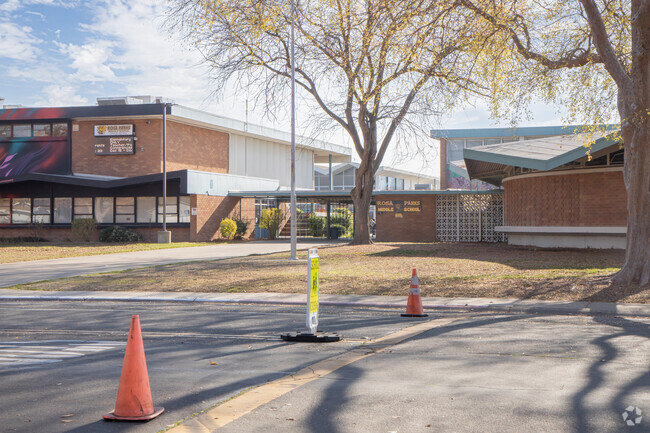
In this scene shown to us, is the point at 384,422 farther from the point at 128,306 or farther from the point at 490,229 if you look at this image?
the point at 490,229

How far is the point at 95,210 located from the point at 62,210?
220 centimetres

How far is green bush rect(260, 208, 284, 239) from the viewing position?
45.4 metres

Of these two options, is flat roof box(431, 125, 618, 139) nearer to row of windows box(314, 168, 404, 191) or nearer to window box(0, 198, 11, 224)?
row of windows box(314, 168, 404, 191)

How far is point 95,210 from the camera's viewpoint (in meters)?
41.9

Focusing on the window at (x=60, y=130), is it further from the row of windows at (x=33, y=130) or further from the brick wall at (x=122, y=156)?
the brick wall at (x=122, y=156)

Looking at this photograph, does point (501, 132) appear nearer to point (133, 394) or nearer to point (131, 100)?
point (131, 100)

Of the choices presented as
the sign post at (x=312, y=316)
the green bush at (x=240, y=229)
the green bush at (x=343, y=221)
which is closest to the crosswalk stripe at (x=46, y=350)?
the sign post at (x=312, y=316)

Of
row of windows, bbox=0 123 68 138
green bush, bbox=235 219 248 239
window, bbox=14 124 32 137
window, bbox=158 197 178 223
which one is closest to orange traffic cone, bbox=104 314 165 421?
window, bbox=158 197 178 223

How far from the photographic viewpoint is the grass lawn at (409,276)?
585 inches

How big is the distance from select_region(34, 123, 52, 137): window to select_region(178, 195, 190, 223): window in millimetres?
11585

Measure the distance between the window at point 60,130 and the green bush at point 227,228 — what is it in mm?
12484

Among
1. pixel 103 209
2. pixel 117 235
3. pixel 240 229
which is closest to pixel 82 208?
pixel 103 209

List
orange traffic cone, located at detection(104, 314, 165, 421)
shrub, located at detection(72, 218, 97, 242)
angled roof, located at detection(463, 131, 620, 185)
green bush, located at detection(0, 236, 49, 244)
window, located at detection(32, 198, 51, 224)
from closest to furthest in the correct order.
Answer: orange traffic cone, located at detection(104, 314, 165, 421) < angled roof, located at detection(463, 131, 620, 185) < shrub, located at detection(72, 218, 97, 242) < green bush, located at detection(0, 236, 49, 244) < window, located at detection(32, 198, 51, 224)

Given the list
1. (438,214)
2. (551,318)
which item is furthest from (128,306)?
(438,214)
